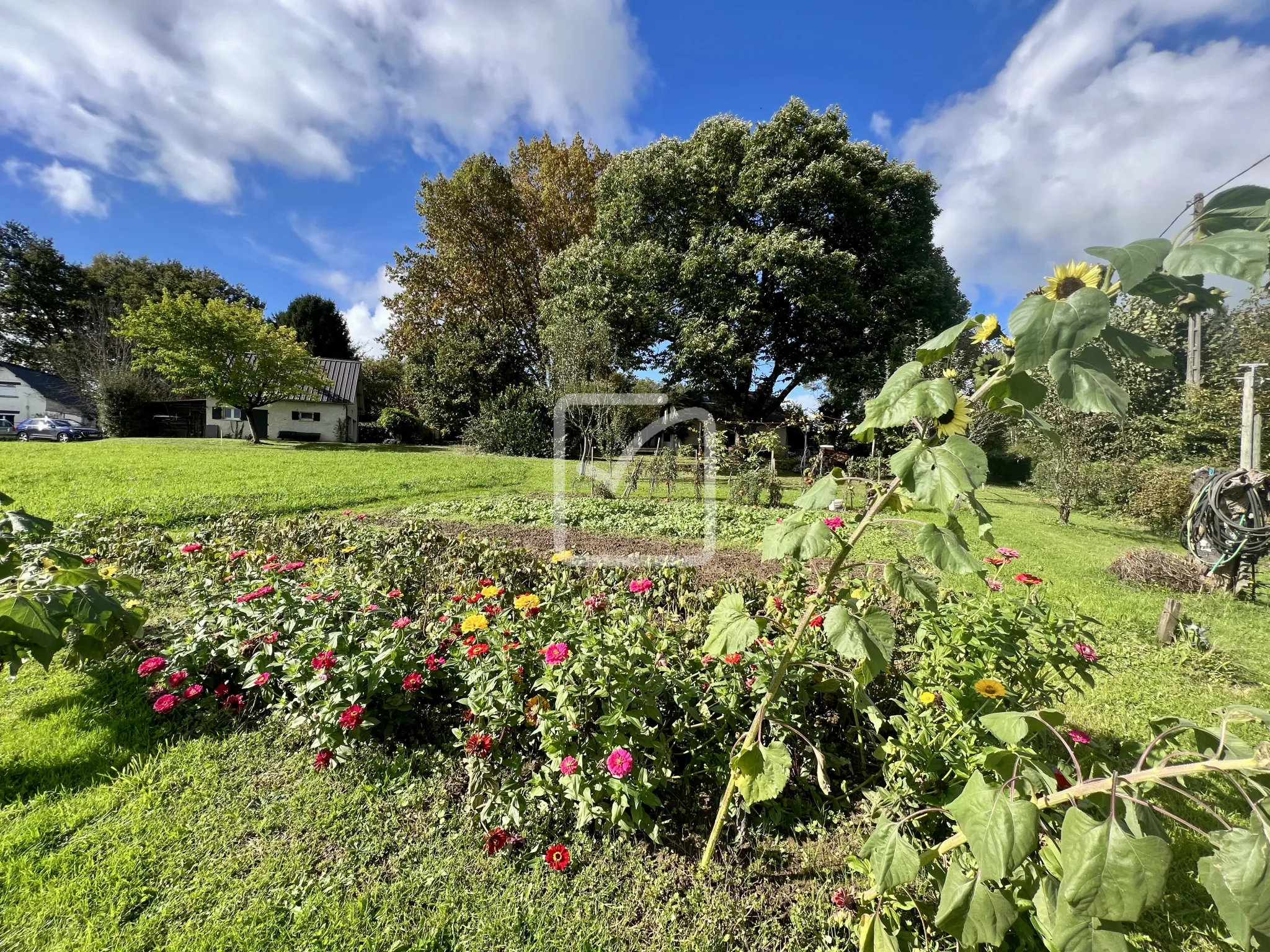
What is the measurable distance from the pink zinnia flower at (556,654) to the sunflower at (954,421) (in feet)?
4.84

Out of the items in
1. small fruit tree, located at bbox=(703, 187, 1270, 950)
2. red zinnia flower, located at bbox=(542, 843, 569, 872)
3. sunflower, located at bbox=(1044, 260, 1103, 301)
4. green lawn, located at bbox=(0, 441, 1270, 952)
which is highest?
sunflower, located at bbox=(1044, 260, 1103, 301)

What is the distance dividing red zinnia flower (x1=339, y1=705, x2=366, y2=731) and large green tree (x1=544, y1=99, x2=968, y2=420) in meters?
13.1

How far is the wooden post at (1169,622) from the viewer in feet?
11.3

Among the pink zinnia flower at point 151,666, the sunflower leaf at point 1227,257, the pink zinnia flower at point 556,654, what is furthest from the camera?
the pink zinnia flower at point 151,666

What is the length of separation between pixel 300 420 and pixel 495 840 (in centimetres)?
2938

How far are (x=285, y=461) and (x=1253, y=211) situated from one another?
14.9 metres

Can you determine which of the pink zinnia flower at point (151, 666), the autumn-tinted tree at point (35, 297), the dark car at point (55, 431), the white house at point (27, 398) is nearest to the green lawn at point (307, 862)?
the pink zinnia flower at point (151, 666)

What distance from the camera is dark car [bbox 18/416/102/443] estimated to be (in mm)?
19986

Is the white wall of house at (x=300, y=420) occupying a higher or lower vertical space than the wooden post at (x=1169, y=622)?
higher

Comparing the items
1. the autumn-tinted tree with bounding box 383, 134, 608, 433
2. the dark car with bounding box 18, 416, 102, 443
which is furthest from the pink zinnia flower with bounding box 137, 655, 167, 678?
the dark car with bounding box 18, 416, 102, 443

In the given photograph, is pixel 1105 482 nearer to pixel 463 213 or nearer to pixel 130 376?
pixel 463 213

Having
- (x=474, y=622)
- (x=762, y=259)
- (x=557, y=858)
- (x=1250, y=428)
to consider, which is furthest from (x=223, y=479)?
(x=1250, y=428)

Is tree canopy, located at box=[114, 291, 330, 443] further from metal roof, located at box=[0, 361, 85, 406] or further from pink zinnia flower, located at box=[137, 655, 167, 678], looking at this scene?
pink zinnia flower, located at box=[137, 655, 167, 678]

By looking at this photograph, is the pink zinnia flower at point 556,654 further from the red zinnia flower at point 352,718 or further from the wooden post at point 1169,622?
the wooden post at point 1169,622
